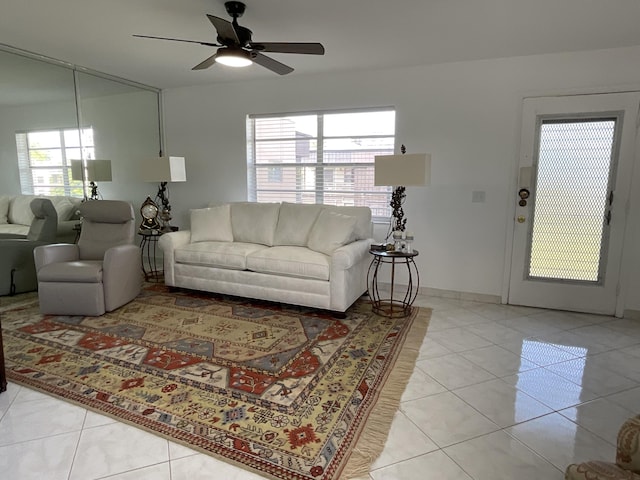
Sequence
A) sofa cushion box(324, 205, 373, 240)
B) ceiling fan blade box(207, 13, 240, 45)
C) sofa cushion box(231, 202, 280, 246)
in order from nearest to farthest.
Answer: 1. ceiling fan blade box(207, 13, 240, 45)
2. sofa cushion box(324, 205, 373, 240)
3. sofa cushion box(231, 202, 280, 246)

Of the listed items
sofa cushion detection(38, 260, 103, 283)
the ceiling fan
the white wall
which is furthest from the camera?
the white wall

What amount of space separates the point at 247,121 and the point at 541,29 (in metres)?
3.31

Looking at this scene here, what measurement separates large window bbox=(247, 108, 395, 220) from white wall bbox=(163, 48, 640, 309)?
0.17 meters

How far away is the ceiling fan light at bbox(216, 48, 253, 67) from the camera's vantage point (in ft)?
8.64

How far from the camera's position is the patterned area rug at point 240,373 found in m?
1.83

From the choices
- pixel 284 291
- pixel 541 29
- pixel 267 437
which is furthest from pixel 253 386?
pixel 541 29

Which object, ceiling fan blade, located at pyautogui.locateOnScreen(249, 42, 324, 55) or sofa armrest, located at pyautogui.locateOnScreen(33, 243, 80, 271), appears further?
sofa armrest, located at pyautogui.locateOnScreen(33, 243, 80, 271)

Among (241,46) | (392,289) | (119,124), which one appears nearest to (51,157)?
(119,124)

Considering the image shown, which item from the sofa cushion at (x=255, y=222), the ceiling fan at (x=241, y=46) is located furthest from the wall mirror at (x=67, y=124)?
the ceiling fan at (x=241, y=46)

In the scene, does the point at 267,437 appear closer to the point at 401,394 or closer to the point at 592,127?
the point at 401,394

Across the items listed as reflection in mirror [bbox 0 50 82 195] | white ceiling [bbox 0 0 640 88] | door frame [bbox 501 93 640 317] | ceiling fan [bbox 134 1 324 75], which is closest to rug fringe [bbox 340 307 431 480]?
door frame [bbox 501 93 640 317]

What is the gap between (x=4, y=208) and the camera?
399 centimetres

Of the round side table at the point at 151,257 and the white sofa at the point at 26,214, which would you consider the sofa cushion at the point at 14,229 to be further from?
the round side table at the point at 151,257

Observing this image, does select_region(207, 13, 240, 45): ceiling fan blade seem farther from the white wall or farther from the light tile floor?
the light tile floor
